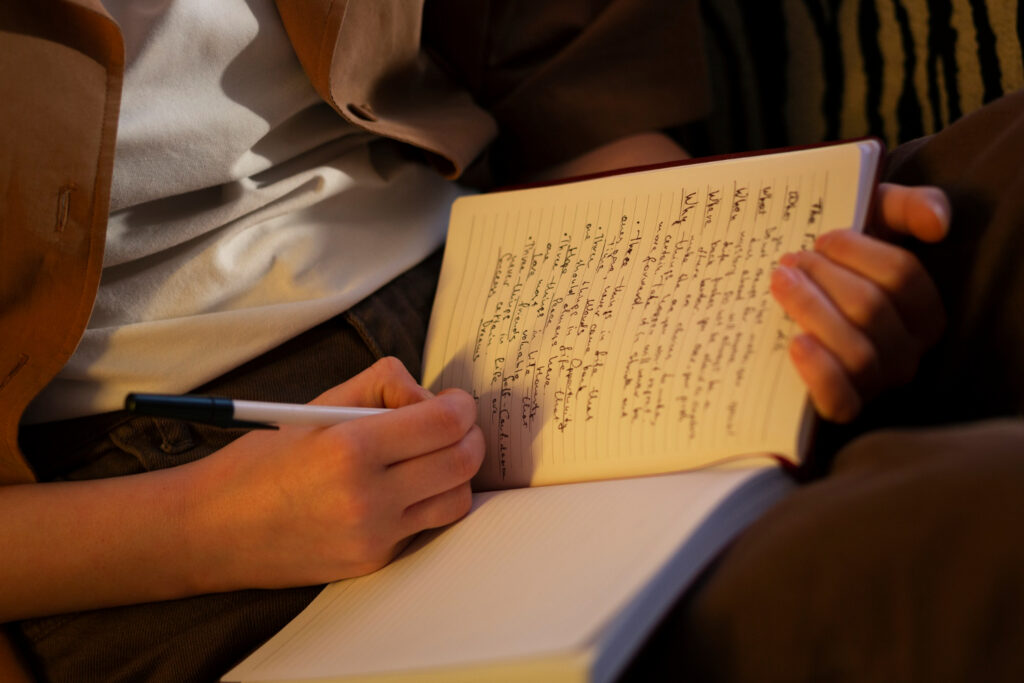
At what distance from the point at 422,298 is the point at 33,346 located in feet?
0.91

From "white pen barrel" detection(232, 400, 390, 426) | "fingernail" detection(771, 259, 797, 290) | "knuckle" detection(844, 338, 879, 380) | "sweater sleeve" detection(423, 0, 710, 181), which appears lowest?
"knuckle" detection(844, 338, 879, 380)

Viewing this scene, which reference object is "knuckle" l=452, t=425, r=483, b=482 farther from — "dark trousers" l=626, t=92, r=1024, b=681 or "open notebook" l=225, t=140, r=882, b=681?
"dark trousers" l=626, t=92, r=1024, b=681

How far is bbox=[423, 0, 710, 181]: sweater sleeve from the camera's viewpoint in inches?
28.6

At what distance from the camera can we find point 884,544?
34 centimetres

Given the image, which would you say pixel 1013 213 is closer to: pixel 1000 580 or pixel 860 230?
pixel 860 230

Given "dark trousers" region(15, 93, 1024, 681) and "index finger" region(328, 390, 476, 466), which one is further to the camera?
"index finger" region(328, 390, 476, 466)

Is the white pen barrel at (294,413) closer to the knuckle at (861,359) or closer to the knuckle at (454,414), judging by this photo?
the knuckle at (454,414)

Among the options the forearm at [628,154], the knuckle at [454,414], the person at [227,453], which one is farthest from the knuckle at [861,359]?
the forearm at [628,154]

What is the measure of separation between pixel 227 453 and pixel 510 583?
0.73ft

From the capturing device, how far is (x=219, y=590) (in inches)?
20.6

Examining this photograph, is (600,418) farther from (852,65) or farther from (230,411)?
(852,65)

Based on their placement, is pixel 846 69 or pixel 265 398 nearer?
pixel 265 398

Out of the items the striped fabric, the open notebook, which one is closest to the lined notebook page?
the open notebook

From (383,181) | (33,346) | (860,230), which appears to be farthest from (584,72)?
(33,346)
